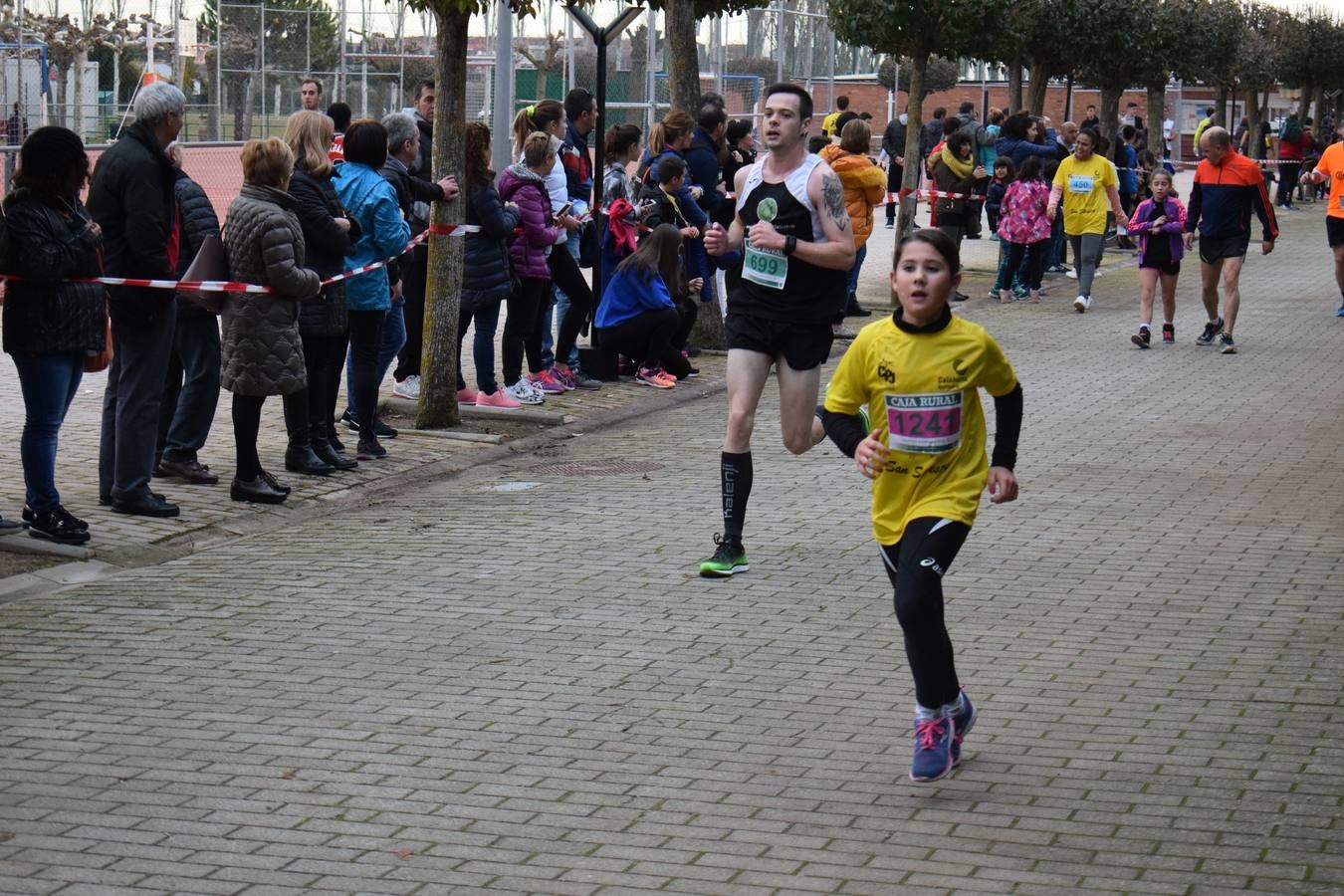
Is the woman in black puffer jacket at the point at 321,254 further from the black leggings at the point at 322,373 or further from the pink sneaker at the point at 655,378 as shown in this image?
the pink sneaker at the point at 655,378

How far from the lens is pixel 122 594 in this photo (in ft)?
25.7

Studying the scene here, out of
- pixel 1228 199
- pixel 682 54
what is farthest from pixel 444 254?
pixel 1228 199

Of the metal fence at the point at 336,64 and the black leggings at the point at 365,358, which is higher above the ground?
the metal fence at the point at 336,64

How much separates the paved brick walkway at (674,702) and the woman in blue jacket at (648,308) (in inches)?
118

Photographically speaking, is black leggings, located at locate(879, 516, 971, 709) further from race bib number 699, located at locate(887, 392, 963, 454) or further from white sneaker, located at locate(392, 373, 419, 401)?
white sneaker, located at locate(392, 373, 419, 401)

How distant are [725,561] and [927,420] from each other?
269 cm

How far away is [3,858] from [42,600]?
9.98ft

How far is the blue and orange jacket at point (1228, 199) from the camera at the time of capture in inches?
644

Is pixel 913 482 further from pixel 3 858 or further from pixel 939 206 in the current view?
pixel 939 206

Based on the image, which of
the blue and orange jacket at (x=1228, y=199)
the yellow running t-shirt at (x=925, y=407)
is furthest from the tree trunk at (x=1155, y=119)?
the yellow running t-shirt at (x=925, y=407)

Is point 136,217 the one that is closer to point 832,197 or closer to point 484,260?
point 832,197

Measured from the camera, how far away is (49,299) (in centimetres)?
832

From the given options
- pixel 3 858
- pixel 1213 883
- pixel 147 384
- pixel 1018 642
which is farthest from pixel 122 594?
pixel 1213 883

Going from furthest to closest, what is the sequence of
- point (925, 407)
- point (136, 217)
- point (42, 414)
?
1. point (136, 217)
2. point (42, 414)
3. point (925, 407)
